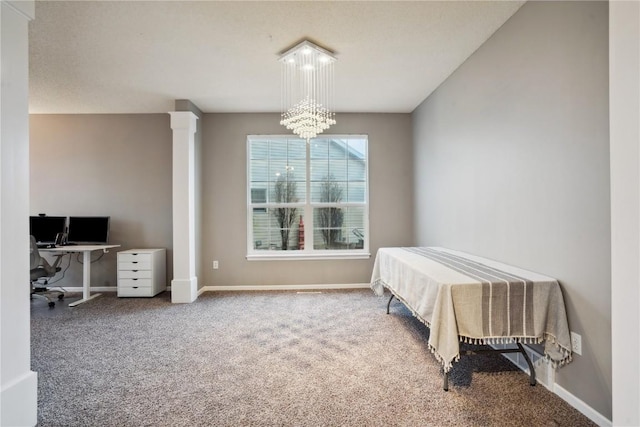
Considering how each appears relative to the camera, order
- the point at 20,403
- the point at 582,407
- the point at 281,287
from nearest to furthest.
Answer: the point at 20,403 < the point at 582,407 < the point at 281,287

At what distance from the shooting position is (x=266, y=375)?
2.15 metres

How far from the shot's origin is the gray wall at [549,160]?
1610mm

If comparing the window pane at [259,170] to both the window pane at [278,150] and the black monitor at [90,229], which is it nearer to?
the window pane at [278,150]

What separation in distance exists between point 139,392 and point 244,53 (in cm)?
278

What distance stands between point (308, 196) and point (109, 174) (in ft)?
9.84

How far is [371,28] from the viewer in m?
2.42

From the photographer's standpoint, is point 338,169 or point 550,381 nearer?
point 550,381

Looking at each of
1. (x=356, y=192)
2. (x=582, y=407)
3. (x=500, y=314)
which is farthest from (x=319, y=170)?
(x=582, y=407)

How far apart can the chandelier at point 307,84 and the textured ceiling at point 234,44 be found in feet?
0.28

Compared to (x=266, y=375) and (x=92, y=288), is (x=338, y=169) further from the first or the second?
(x=92, y=288)

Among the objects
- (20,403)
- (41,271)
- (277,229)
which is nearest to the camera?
(20,403)

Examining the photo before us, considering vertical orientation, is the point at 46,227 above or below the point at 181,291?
above

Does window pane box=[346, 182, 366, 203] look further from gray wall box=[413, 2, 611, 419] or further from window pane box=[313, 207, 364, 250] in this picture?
gray wall box=[413, 2, 611, 419]

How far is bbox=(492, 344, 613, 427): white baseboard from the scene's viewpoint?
64.1 inches
